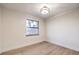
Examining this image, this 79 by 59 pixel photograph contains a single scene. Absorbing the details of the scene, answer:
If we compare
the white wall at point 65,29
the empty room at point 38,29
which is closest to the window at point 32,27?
the empty room at point 38,29

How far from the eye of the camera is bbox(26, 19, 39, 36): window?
3.97 feet

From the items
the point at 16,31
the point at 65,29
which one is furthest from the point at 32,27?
the point at 65,29

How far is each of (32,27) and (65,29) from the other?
55cm

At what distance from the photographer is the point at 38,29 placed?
1309 mm

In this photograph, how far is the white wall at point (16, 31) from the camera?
1193 millimetres

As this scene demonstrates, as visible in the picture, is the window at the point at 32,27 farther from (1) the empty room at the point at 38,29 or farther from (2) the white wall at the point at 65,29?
(2) the white wall at the point at 65,29

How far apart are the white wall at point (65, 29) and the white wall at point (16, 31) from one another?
0.18 m

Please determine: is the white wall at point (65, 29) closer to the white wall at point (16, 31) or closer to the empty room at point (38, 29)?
the empty room at point (38, 29)

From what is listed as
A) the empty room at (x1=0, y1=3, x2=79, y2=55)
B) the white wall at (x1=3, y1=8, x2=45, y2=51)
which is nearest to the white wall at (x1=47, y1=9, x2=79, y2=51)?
the empty room at (x1=0, y1=3, x2=79, y2=55)

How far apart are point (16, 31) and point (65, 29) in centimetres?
86

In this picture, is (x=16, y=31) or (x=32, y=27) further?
(x=16, y=31)

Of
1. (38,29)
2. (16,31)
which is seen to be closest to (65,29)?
(38,29)

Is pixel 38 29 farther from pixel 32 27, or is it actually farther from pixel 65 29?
pixel 65 29
